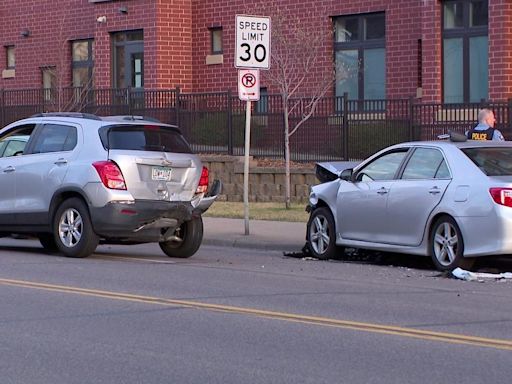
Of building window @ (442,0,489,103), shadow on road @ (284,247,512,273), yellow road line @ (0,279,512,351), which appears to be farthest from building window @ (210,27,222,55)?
yellow road line @ (0,279,512,351)

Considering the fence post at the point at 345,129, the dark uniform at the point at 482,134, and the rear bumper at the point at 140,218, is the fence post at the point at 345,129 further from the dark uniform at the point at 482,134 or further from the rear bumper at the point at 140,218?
the rear bumper at the point at 140,218

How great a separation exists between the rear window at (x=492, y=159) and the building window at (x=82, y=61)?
21.5m

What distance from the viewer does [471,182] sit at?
1272 cm

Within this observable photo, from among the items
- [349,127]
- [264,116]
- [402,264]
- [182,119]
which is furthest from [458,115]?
[402,264]

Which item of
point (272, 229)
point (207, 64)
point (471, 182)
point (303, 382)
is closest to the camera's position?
point (303, 382)

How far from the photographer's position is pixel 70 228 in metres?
14.4

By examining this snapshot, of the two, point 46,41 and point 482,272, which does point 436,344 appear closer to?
point 482,272

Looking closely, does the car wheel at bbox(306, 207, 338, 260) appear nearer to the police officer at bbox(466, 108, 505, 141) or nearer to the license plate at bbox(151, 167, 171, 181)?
the license plate at bbox(151, 167, 171, 181)

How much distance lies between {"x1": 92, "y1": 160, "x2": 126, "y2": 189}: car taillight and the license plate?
423mm

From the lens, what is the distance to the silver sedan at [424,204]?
12.5 m

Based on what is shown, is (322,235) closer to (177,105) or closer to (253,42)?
(253,42)

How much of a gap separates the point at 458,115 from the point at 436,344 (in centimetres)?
1470

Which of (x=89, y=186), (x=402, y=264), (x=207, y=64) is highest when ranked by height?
(x=207, y=64)

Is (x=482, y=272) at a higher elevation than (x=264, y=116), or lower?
lower
